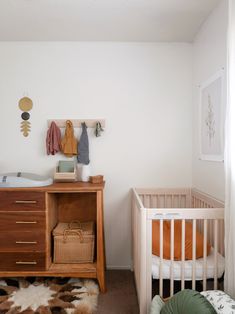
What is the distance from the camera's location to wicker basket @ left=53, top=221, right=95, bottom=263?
2361 millimetres

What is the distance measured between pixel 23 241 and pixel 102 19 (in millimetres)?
2033

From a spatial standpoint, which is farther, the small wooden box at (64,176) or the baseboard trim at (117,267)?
the baseboard trim at (117,267)

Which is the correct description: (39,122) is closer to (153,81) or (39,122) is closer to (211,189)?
(153,81)

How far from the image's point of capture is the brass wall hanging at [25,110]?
8.99 ft

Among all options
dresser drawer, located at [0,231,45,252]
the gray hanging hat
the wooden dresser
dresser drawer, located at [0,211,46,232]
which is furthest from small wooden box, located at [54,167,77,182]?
dresser drawer, located at [0,231,45,252]

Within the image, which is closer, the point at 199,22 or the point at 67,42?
the point at 199,22

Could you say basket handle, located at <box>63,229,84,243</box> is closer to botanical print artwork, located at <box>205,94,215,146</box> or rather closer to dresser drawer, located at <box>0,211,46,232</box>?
dresser drawer, located at <box>0,211,46,232</box>

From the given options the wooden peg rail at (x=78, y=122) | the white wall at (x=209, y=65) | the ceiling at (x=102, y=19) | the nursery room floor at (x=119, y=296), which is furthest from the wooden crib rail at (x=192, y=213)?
the ceiling at (x=102, y=19)

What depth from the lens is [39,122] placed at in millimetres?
Answer: 2750

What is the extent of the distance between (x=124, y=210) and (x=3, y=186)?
1.23 metres

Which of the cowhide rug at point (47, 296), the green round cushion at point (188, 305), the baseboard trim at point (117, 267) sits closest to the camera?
the green round cushion at point (188, 305)

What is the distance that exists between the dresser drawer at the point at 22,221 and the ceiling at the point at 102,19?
1.67 m

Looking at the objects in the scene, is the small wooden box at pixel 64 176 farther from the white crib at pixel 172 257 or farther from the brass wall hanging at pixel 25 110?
the white crib at pixel 172 257

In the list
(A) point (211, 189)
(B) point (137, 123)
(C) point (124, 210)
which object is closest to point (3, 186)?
(C) point (124, 210)
